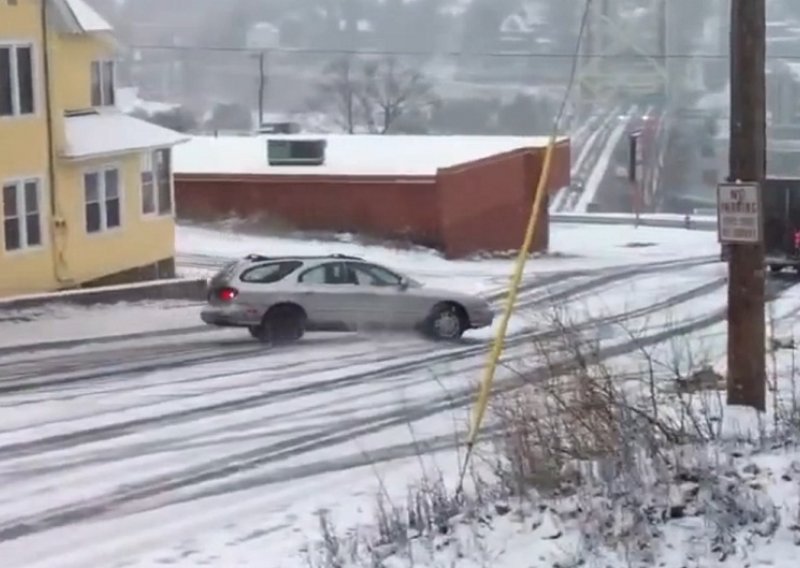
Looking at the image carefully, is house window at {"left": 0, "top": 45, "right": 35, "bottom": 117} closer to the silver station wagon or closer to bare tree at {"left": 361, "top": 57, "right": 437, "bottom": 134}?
the silver station wagon

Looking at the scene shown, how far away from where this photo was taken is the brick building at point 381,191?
152ft

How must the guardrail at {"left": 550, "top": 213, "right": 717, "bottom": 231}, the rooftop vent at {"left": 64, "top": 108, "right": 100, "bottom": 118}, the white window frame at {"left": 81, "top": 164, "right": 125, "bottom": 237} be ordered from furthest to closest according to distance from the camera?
1. the guardrail at {"left": 550, "top": 213, "right": 717, "bottom": 231}
2. the rooftop vent at {"left": 64, "top": 108, "right": 100, "bottom": 118}
3. the white window frame at {"left": 81, "top": 164, "right": 125, "bottom": 237}

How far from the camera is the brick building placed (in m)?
46.3

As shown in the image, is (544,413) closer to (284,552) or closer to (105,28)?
(284,552)

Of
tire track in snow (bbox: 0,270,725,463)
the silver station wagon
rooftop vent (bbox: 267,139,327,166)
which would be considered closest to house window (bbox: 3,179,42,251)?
the silver station wagon

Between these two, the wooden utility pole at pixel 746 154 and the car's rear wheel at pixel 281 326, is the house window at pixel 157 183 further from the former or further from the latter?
the wooden utility pole at pixel 746 154

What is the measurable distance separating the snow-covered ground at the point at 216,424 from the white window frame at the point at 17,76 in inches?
167

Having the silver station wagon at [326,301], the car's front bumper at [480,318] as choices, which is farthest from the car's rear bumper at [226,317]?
the car's front bumper at [480,318]

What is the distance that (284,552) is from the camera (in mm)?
11180

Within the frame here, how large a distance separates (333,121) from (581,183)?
1792 cm

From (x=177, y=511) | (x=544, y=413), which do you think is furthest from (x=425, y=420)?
(x=544, y=413)

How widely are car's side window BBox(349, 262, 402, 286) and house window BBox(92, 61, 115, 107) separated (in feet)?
35.1

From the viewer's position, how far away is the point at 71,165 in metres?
33.3

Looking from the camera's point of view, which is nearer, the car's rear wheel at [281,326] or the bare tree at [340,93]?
the car's rear wheel at [281,326]
